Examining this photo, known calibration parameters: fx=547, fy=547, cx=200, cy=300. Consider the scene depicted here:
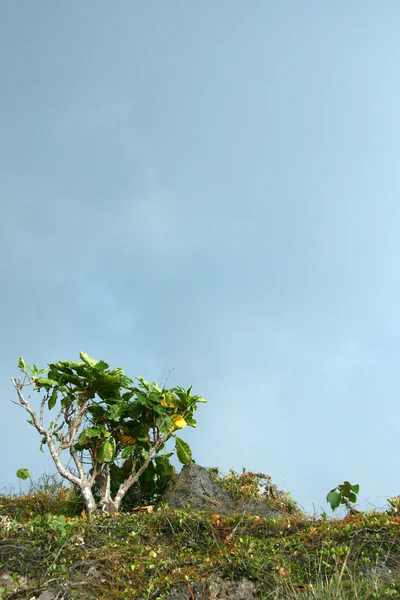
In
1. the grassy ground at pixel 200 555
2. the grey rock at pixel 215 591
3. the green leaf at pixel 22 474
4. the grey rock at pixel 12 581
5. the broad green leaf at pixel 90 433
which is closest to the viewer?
the grey rock at pixel 215 591

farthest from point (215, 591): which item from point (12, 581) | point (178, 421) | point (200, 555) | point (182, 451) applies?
point (182, 451)

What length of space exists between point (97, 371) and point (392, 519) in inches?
180

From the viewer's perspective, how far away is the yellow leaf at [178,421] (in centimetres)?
866

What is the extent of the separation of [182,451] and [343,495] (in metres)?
2.59

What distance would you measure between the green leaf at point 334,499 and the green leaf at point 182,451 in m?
2.30

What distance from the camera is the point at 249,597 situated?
4574 mm

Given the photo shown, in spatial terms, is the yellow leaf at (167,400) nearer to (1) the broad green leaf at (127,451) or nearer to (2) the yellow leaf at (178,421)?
(2) the yellow leaf at (178,421)

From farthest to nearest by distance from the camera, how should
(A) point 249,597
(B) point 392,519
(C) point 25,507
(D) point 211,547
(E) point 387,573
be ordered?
(C) point 25,507, (B) point 392,519, (D) point 211,547, (E) point 387,573, (A) point 249,597

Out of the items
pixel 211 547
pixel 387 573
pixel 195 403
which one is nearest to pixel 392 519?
pixel 387 573

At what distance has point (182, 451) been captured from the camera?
8953 mm

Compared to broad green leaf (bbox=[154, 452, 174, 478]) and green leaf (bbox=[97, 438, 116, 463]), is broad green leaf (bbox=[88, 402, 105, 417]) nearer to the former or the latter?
green leaf (bbox=[97, 438, 116, 463])

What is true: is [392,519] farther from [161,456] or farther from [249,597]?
[161,456]

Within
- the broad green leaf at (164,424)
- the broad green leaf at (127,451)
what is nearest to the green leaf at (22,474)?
the broad green leaf at (127,451)

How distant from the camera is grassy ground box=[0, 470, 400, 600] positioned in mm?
4621
